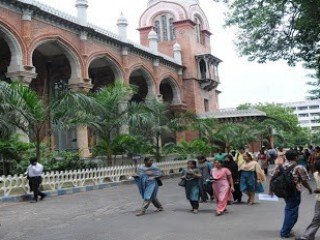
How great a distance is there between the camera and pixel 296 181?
575 cm

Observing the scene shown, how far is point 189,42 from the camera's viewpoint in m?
34.3

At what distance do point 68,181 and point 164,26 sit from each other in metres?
25.1

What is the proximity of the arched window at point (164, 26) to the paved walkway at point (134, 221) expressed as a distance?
1064 inches

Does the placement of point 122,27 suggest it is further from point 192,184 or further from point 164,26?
point 192,184

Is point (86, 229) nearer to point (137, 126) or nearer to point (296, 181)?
point (296, 181)

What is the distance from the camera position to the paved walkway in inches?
244

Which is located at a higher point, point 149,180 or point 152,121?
point 152,121

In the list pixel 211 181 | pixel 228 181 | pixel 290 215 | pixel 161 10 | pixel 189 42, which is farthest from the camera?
pixel 161 10

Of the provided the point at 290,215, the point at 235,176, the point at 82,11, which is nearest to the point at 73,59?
the point at 82,11

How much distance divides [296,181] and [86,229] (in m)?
3.27

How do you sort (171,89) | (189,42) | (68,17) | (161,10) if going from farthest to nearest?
1. (161,10)
2. (189,42)
3. (171,89)
4. (68,17)

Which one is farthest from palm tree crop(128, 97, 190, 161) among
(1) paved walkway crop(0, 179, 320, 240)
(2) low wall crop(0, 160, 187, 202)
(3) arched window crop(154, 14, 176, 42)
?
(3) arched window crop(154, 14, 176, 42)

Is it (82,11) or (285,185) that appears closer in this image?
(285,185)

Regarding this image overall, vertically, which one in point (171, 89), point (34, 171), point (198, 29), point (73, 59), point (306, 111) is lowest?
point (34, 171)
